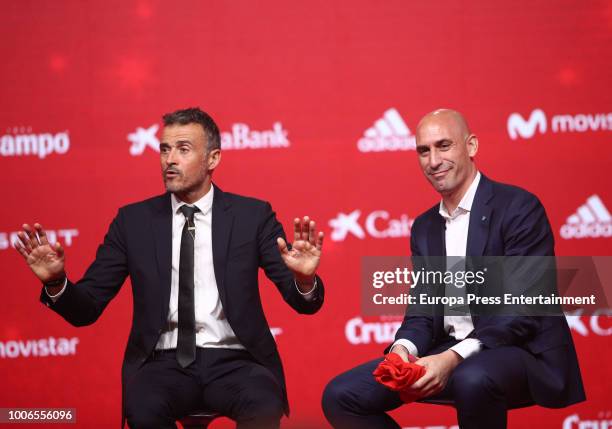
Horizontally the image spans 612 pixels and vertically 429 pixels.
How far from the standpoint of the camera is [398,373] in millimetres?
2975

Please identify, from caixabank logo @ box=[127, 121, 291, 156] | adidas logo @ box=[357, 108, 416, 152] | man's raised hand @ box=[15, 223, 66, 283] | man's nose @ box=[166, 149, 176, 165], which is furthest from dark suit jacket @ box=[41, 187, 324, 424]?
adidas logo @ box=[357, 108, 416, 152]

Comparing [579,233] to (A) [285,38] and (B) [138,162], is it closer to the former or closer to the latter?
(A) [285,38]

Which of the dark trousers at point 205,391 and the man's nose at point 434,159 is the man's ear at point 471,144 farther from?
the dark trousers at point 205,391

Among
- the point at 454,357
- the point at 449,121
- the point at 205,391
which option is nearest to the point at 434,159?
the point at 449,121

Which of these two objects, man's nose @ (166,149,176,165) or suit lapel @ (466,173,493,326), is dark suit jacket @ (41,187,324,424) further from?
suit lapel @ (466,173,493,326)

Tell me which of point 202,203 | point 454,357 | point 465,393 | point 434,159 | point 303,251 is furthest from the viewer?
point 202,203

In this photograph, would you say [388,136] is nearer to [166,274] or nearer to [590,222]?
[590,222]

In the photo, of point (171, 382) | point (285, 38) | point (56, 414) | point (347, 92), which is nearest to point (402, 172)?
point (347, 92)

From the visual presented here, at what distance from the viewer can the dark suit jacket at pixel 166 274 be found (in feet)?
11.3

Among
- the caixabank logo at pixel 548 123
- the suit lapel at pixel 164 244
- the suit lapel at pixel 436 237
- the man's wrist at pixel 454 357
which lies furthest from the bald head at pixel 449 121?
the caixabank logo at pixel 548 123

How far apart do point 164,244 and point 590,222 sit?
2.68 metres

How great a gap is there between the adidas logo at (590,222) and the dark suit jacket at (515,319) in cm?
168

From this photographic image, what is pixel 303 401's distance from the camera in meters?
4.99

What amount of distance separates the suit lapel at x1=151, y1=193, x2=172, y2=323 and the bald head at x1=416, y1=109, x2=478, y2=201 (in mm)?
1146
